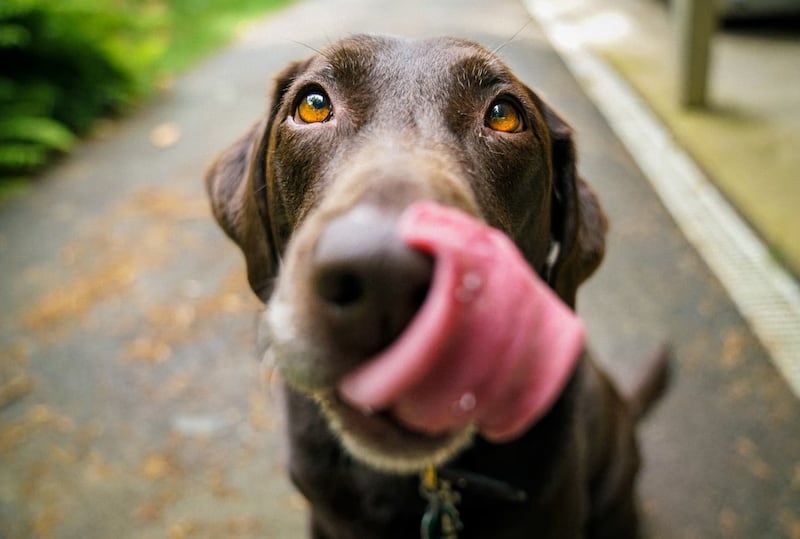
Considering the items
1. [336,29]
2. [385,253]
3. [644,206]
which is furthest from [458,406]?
[336,29]

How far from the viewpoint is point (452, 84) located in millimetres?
1607

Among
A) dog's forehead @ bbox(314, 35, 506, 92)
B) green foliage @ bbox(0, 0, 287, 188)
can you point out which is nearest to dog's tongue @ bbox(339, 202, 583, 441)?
dog's forehead @ bbox(314, 35, 506, 92)

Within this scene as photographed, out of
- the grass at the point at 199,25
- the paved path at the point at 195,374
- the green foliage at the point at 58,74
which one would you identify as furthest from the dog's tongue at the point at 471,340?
the grass at the point at 199,25

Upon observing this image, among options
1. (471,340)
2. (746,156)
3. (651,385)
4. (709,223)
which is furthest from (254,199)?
(746,156)

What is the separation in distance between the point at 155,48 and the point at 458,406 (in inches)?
271

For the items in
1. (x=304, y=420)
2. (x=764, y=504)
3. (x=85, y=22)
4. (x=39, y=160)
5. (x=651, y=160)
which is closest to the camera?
(x=304, y=420)

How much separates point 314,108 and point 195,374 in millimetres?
2214

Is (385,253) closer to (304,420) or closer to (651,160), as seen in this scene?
(304,420)

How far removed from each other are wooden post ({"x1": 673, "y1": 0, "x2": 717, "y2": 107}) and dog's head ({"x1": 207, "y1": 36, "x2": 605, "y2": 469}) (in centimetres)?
345

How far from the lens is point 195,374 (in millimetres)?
Result: 3469

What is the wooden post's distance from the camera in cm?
471

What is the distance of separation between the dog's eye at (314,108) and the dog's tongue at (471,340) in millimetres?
778

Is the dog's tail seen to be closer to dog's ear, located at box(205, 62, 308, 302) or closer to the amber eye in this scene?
the amber eye

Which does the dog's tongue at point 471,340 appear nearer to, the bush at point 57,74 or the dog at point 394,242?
the dog at point 394,242
